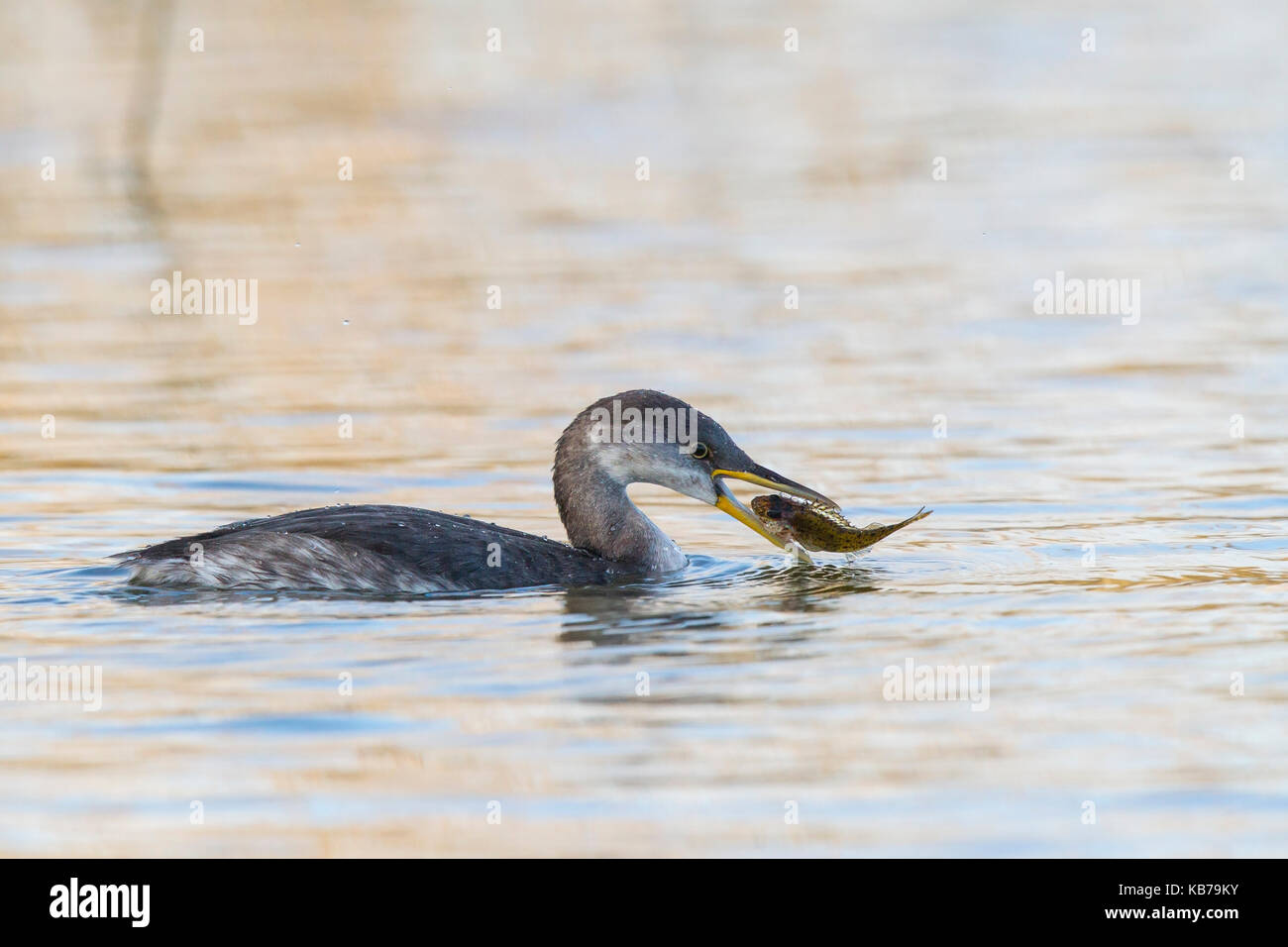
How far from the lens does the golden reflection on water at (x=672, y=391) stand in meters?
7.89

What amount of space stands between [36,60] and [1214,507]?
20.9 metres

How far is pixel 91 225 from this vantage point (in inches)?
840

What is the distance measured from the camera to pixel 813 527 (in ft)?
36.6

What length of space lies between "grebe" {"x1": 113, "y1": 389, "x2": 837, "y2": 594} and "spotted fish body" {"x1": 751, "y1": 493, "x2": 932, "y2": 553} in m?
0.07

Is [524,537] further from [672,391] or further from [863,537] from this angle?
[672,391]

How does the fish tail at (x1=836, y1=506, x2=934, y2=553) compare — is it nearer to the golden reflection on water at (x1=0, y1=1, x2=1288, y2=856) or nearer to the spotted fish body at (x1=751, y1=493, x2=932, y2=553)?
the spotted fish body at (x1=751, y1=493, x2=932, y2=553)

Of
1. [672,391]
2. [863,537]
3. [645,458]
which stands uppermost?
[672,391]

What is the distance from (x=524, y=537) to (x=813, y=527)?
1431mm

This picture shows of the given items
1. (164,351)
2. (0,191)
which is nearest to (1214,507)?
(164,351)

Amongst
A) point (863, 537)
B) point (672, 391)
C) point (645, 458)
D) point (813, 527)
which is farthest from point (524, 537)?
point (672, 391)

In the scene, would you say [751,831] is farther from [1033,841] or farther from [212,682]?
[212,682]

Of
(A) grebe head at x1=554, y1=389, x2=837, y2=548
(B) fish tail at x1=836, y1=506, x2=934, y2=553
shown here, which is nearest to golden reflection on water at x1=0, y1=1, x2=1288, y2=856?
(B) fish tail at x1=836, y1=506, x2=934, y2=553

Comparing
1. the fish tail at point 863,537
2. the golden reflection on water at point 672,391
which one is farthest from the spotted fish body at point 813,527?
the golden reflection on water at point 672,391

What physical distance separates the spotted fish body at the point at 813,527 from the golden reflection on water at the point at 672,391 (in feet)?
0.59
